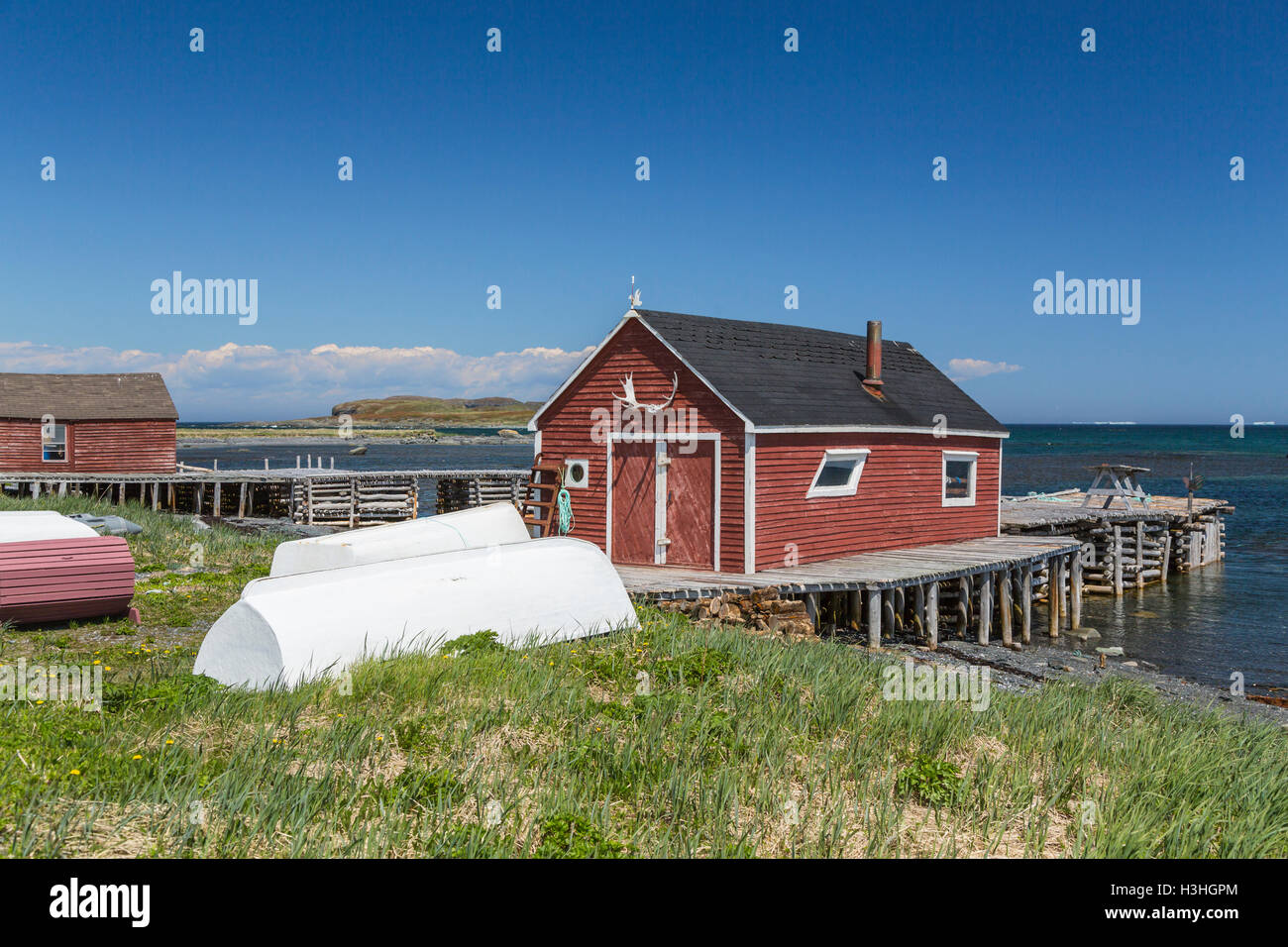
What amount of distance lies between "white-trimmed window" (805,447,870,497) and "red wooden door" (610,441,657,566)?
303cm

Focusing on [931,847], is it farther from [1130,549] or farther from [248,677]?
[1130,549]

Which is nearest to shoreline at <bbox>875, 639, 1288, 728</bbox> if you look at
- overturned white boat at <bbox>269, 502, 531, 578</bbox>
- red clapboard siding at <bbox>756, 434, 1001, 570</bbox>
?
red clapboard siding at <bbox>756, 434, 1001, 570</bbox>

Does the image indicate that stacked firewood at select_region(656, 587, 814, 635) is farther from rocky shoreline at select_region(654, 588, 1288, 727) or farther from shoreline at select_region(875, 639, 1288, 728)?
shoreline at select_region(875, 639, 1288, 728)

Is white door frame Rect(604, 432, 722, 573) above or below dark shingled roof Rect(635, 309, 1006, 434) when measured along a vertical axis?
below

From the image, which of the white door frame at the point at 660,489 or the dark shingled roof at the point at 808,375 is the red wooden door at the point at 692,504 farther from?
the dark shingled roof at the point at 808,375

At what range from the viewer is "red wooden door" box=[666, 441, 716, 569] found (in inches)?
678

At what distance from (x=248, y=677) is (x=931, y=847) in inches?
254

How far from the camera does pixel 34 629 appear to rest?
12867 millimetres

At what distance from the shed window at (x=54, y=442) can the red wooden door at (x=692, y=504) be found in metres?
36.1

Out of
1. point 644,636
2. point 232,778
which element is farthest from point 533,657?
point 232,778

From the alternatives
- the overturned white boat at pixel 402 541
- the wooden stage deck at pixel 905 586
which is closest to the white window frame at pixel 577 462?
the wooden stage deck at pixel 905 586

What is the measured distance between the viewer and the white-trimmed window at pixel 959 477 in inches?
854

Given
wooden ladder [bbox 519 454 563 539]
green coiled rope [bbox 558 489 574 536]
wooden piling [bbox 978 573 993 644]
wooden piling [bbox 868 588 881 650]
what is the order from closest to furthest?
wooden piling [bbox 868 588 881 650], green coiled rope [bbox 558 489 574 536], wooden ladder [bbox 519 454 563 539], wooden piling [bbox 978 573 993 644]

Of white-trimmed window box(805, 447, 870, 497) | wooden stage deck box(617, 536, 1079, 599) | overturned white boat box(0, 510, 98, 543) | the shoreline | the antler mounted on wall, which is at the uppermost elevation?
the antler mounted on wall
